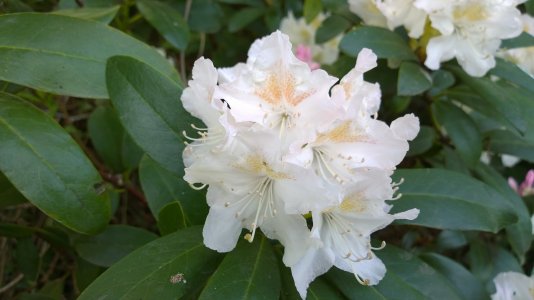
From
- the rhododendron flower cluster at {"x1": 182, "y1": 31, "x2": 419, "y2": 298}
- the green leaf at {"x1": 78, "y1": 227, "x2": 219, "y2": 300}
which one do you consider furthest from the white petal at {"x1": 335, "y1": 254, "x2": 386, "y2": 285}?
the green leaf at {"x1": 78, "y1": 227, "x2": 219, "y2": 300}

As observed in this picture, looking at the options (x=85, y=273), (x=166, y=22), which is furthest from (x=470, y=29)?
(x=85, y=273)

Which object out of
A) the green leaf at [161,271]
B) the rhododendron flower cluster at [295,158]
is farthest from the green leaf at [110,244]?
the rhododendron flower cluster at [295,158]

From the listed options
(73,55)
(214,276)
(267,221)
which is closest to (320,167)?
(267,221)

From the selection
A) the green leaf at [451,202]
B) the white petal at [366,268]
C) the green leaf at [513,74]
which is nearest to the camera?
the white petal at [366,268]

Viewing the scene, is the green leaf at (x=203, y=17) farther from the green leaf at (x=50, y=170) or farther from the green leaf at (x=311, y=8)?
the green leaf at (x=50, y=170)

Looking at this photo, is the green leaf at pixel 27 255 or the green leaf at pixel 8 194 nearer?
the green leaf at pixel 8 194

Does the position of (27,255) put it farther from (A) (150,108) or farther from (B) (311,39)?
(B) (311,39)

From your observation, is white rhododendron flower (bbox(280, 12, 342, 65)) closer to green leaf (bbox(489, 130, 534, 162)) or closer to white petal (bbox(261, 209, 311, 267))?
green leaf (bbox(489, 130, 534, 162))
